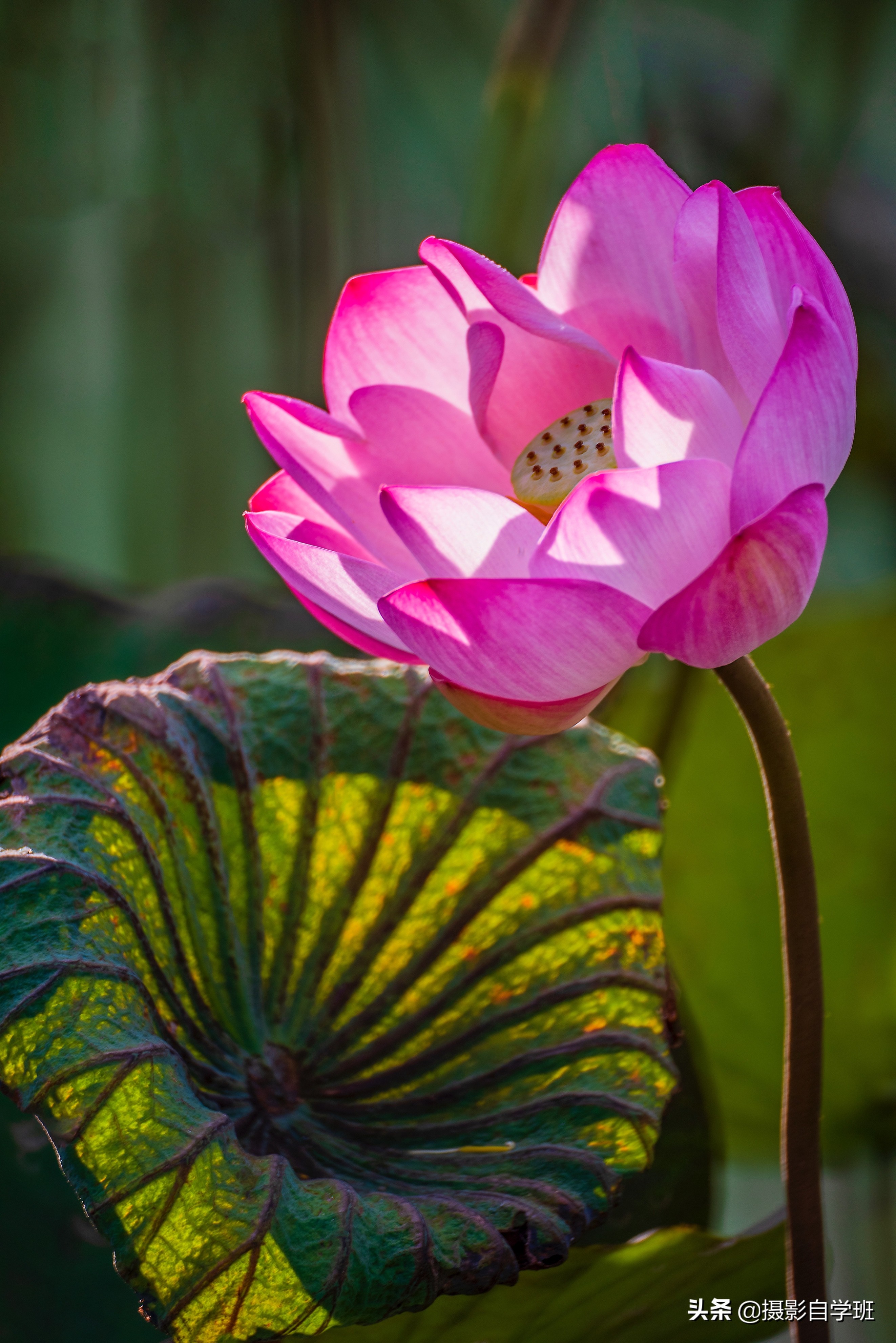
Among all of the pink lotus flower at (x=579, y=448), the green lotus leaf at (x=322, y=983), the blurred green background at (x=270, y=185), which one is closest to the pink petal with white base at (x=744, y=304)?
the pink lotus flower at (x=579, y=448)

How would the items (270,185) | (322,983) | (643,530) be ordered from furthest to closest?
(270,185), (322,983), (643,530)

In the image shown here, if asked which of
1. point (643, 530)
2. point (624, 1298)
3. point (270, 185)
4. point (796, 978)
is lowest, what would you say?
point (624, 1298)

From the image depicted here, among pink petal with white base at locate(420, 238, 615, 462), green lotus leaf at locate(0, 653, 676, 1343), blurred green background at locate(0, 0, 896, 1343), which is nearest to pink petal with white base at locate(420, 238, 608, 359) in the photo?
pink petal with white base at locate(420, 238, 615, 462)

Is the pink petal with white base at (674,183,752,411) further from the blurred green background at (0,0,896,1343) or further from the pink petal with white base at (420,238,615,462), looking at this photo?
the blurred green background at (0,0,896,1343)

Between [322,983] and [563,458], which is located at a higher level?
[563,458]

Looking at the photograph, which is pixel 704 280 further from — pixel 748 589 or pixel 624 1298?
pixel 624 1298

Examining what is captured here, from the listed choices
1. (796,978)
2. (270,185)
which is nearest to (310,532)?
(796,978)
